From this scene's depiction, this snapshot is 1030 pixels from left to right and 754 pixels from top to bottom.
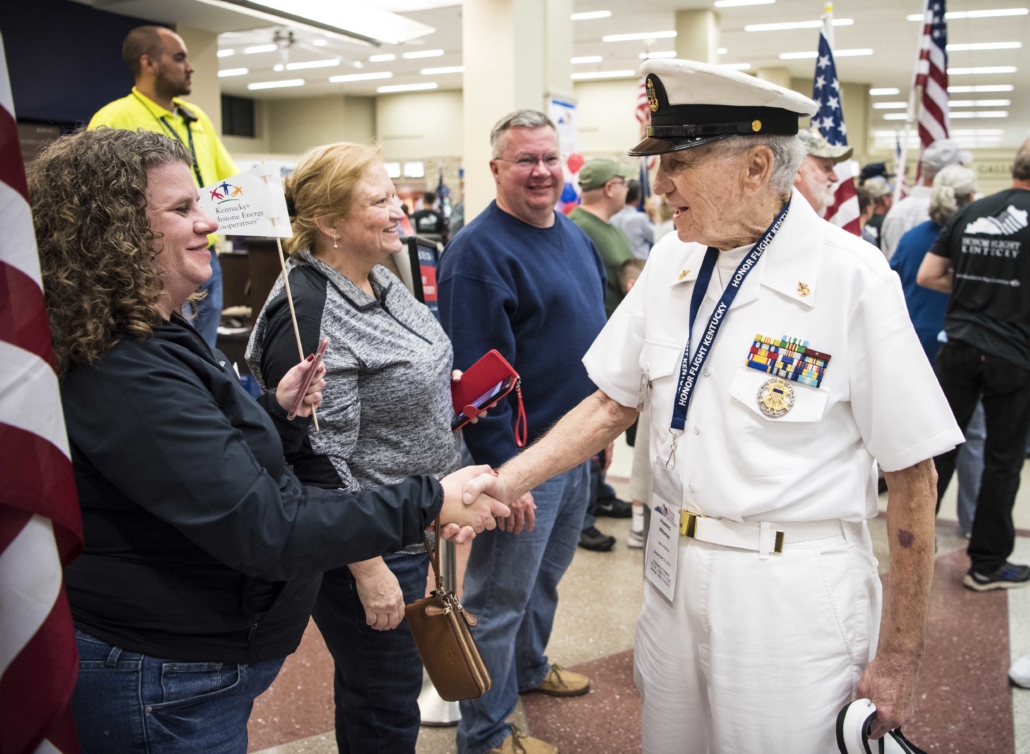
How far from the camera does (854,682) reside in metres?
1.47

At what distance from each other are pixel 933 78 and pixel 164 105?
487 cm

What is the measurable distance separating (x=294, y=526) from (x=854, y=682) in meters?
0.98

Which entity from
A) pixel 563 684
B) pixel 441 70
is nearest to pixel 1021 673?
pixel 563 684

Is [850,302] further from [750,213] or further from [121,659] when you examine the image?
[121,659]

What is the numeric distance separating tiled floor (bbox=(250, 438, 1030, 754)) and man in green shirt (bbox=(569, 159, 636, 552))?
33 centimetres

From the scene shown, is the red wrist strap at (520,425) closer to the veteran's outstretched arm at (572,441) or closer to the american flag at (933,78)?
the veteran's outstretched arm at (572,441)

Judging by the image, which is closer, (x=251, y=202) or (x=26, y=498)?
(x=26, y=498)

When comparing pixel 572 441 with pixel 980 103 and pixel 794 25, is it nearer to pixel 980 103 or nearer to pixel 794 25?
pixel 794 25

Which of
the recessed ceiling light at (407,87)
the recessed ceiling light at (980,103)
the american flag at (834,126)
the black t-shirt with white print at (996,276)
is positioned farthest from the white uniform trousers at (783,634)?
the recessed ceiling light at (980,103)

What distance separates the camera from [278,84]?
60.7 ft

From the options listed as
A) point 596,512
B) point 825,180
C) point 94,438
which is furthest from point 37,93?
point 94,438

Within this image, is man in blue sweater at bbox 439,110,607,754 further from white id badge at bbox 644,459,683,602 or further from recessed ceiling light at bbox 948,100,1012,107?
recessed ceiling light at bbox 948,100,1012,107

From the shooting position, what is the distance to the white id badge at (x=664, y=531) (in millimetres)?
1550

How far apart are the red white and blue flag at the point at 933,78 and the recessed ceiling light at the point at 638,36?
24.4 ft
